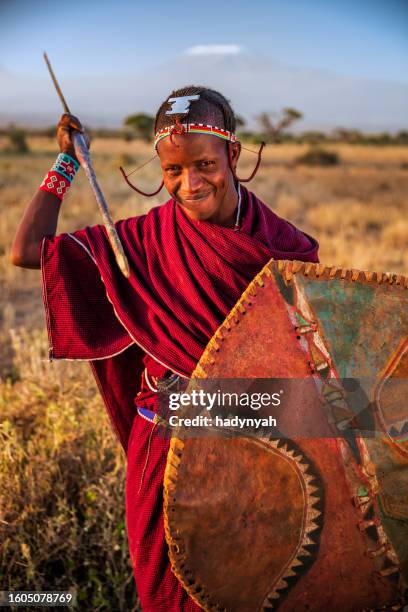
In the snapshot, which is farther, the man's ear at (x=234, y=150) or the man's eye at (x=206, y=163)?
the man's ear at (x=234, y=150)

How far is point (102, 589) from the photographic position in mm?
2619

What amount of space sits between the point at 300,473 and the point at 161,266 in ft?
2.65

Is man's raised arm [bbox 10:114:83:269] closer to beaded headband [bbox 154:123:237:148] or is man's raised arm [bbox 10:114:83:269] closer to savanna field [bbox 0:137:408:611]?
beaded headband [bbox 154:123:237:148]

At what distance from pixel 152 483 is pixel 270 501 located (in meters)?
0.48

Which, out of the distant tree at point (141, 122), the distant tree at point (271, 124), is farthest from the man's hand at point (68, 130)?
the distant tree at point (141, 122)

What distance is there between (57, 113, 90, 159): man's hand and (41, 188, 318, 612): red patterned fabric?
0.31 metres

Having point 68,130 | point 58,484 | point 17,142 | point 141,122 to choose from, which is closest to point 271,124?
point 58,484

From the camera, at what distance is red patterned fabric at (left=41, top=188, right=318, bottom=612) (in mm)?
1865

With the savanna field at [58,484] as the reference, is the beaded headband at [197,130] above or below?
above

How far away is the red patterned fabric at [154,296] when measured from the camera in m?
1.87

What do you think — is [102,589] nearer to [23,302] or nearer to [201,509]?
[201,509]

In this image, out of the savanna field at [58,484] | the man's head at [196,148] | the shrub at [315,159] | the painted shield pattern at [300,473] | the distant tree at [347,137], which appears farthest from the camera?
the distant tree at [347,137]

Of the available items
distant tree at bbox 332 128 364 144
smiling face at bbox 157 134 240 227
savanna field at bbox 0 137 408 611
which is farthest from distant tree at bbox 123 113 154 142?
smiling face at bbox 157 134 240 227

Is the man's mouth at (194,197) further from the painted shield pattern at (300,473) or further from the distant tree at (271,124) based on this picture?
the distant tree at (271,124)
